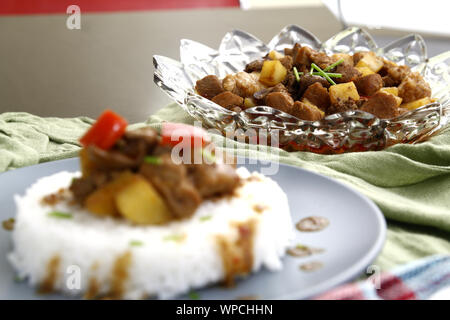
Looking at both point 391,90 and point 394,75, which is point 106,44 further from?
point 391,90

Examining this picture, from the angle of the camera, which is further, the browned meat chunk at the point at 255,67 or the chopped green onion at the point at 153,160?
the browned meat chunk at the point at 255,67

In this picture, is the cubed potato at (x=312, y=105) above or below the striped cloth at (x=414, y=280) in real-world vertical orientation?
above

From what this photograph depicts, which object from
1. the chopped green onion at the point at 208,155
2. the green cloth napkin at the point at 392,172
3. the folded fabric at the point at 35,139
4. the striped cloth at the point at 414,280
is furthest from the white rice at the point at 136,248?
the folded fabric at the point at 35,139

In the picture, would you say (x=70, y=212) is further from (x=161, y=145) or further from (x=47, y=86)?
(x=47, y=86)

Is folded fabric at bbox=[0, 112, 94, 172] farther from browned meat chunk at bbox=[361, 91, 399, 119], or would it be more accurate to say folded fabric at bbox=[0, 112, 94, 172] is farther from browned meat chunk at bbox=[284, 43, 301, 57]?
browned meat chunk at bbox=[361, 91, 399, 119]

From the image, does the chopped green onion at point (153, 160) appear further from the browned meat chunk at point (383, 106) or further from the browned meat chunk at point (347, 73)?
the browned meat chunk at point (347, 73)
